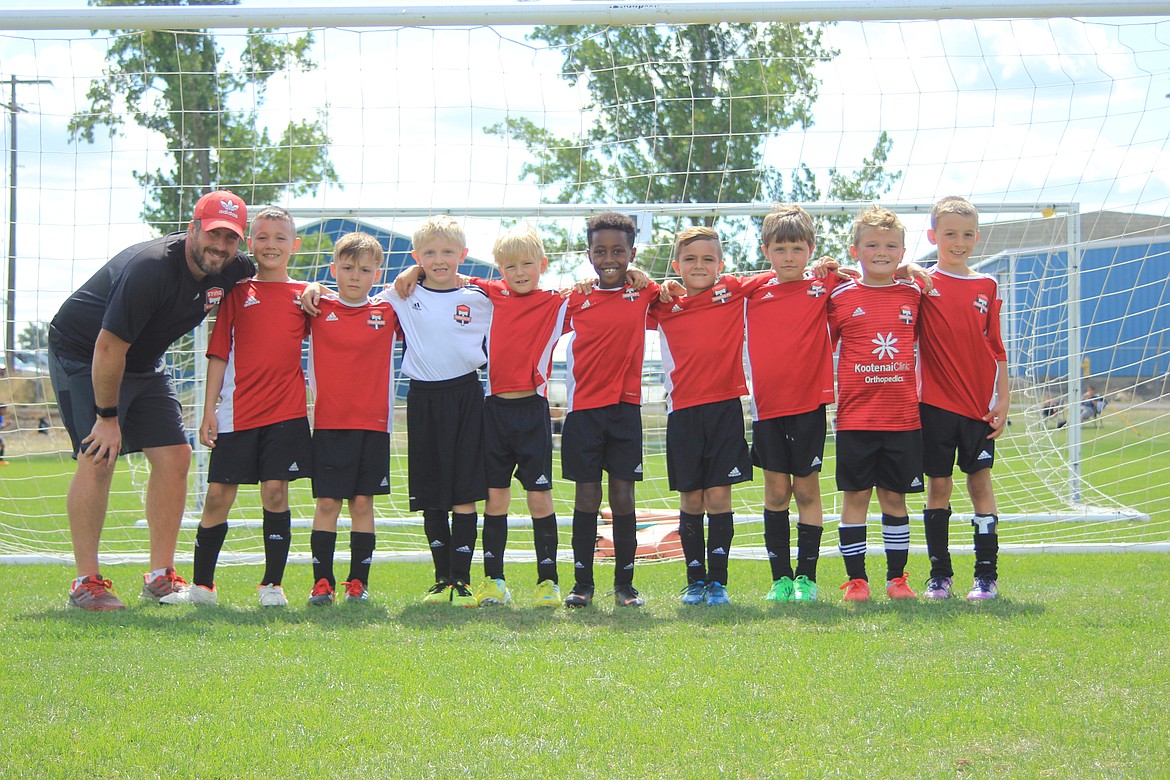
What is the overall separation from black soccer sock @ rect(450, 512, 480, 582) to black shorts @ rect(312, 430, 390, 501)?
382 millimetres

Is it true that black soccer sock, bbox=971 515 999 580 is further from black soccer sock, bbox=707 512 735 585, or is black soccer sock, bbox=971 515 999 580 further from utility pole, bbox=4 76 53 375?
utility pole, bbox=4 76 53 375

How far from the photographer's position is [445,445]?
15.7 ft

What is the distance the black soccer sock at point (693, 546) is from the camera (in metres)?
4.80

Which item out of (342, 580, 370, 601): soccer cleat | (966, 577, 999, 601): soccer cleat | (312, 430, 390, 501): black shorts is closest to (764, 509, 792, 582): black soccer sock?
(966, 577, 999, 601): soccer cleat

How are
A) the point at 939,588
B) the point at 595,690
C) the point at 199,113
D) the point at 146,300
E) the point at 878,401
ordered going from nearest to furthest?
1. the point at 595,690
2. the point at 146,300
3. the point at 878,401
4. the point at 939,588
5. the point at 199,113

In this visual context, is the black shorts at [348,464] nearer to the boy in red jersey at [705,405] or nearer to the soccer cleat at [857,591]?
the boy in red jersey at [705,405]

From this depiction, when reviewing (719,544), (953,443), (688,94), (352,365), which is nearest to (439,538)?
(352,365)

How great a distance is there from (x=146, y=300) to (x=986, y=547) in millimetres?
4060

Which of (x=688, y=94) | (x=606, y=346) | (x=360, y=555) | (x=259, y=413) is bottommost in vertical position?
(x=360, y=555)

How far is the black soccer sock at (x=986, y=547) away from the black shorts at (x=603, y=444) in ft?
5.42

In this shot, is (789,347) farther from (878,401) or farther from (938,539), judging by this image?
(938,539)

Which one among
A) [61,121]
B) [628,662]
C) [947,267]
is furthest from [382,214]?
[628,662]

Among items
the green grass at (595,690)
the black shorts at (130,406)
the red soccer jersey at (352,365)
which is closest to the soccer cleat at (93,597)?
the green grass at (595,690)

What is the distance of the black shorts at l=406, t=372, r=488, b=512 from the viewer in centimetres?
478
